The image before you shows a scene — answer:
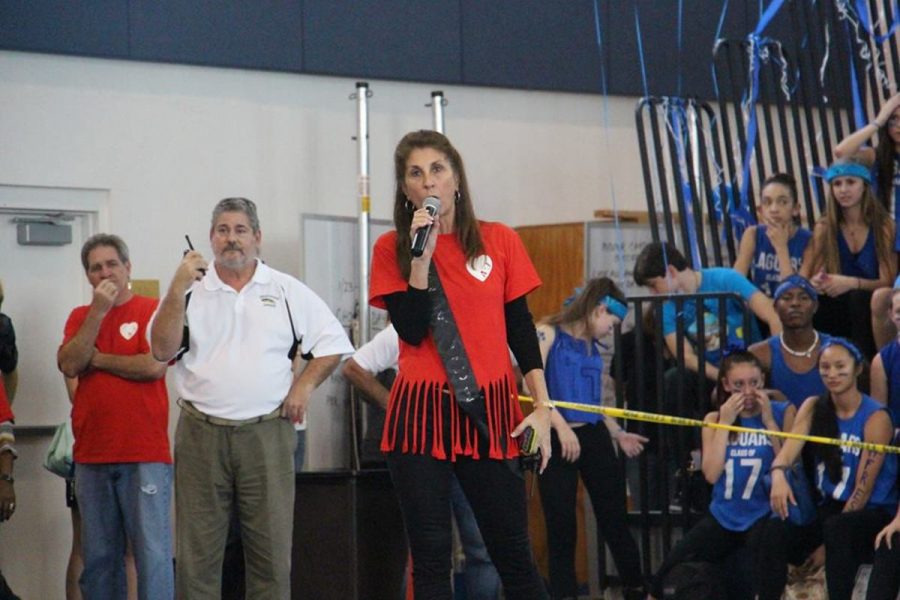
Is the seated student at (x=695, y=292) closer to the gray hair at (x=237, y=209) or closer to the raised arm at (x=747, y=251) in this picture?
the raised arm at (x=747, y=251)

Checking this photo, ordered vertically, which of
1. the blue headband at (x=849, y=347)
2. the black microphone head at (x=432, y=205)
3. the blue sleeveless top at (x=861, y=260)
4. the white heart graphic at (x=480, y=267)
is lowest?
the blue headband at (x=849, y=347)

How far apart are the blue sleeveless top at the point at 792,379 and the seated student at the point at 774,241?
0.80m

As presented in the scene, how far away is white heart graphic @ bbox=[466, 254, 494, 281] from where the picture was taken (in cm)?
357

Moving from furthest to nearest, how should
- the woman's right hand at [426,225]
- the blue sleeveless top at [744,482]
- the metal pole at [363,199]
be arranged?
the metal pole at [363,199]
the blue sleeveless top at [744,482]
the woman's right hand at [426,225]

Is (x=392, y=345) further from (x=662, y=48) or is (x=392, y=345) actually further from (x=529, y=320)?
(x=662, y=48)

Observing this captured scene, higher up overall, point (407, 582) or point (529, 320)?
point (529, 320)

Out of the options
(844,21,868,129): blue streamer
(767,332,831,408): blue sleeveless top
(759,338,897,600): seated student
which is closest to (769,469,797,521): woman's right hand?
(759,338,897,600): seated student

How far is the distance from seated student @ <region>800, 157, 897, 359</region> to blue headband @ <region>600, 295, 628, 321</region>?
2.93ft

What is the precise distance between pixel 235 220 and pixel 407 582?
1.80 metres

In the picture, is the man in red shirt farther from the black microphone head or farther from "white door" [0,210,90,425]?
the black microphone head

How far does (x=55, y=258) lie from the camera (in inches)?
289

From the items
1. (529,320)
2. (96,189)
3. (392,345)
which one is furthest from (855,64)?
(529,320)

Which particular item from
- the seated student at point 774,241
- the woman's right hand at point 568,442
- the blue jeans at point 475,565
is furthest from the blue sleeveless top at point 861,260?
the blue jeans at point 475,565

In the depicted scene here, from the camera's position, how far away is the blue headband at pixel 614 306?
6243 millimetres
